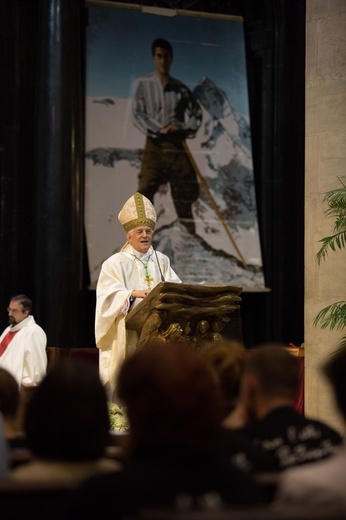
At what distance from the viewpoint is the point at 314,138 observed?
30.3ft

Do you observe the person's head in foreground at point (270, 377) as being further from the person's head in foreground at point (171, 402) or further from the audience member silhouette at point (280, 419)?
the person's head in foreground at point (171, 402)

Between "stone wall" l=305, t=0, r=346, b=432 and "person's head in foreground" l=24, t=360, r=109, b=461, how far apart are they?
20.9 feet

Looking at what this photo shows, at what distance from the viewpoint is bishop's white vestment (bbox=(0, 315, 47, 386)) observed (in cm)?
1096

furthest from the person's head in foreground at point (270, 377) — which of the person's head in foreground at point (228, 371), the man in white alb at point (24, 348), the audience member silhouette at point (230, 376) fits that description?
the man in white alb at point (24, 348)

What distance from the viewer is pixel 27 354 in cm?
1099

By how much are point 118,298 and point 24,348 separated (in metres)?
3.32

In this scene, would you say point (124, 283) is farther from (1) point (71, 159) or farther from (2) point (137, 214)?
(1) point (71, 159)

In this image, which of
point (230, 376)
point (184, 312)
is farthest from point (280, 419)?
point (184, 312)

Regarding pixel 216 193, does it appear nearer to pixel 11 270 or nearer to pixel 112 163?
pixel 112 163

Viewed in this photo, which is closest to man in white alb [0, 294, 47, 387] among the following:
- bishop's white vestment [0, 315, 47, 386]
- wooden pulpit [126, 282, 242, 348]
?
bishop's white vestment [0, 315, 47, 386]

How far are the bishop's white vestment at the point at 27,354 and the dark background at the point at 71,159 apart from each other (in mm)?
1125

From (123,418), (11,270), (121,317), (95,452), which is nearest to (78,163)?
(11,270)

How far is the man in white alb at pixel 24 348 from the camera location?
1097 centimetres

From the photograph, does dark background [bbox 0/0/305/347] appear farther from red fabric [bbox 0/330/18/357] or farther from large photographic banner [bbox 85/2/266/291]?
red fabric [bbox 0/330/18/357]
